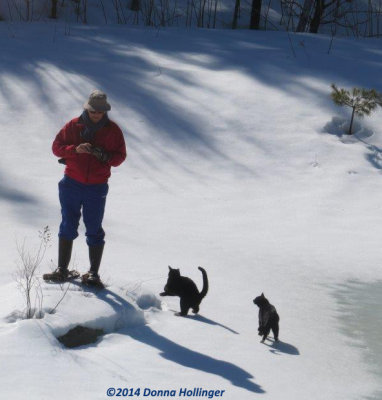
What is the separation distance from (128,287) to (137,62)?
7826mm

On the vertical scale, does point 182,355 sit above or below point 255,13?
below

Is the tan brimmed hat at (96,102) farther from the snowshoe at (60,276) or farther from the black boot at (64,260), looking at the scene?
the snowshoe at (60,276)

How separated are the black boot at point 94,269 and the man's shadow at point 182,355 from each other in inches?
5.8

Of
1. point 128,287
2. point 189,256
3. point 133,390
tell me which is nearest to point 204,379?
point 133,390

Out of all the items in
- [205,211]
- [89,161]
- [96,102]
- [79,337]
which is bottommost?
[205,211]

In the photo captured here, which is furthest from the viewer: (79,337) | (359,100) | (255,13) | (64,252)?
(255,13)

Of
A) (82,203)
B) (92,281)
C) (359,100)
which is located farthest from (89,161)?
(359,100)

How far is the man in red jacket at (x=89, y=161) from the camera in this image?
5.23 meters

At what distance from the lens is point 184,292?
17.9 feet

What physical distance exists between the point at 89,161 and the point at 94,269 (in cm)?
79

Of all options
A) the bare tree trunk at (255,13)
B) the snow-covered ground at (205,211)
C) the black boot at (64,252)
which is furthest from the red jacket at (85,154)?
the bare tree trunk at (255,13)

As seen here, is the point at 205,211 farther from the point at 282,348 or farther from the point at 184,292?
the point at 282,348

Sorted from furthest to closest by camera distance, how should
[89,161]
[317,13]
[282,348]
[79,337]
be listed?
1. [317,13]
2. [89,161]
3. [282,348]
4. [79,337]

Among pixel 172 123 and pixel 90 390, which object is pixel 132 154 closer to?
pixel 172 123
